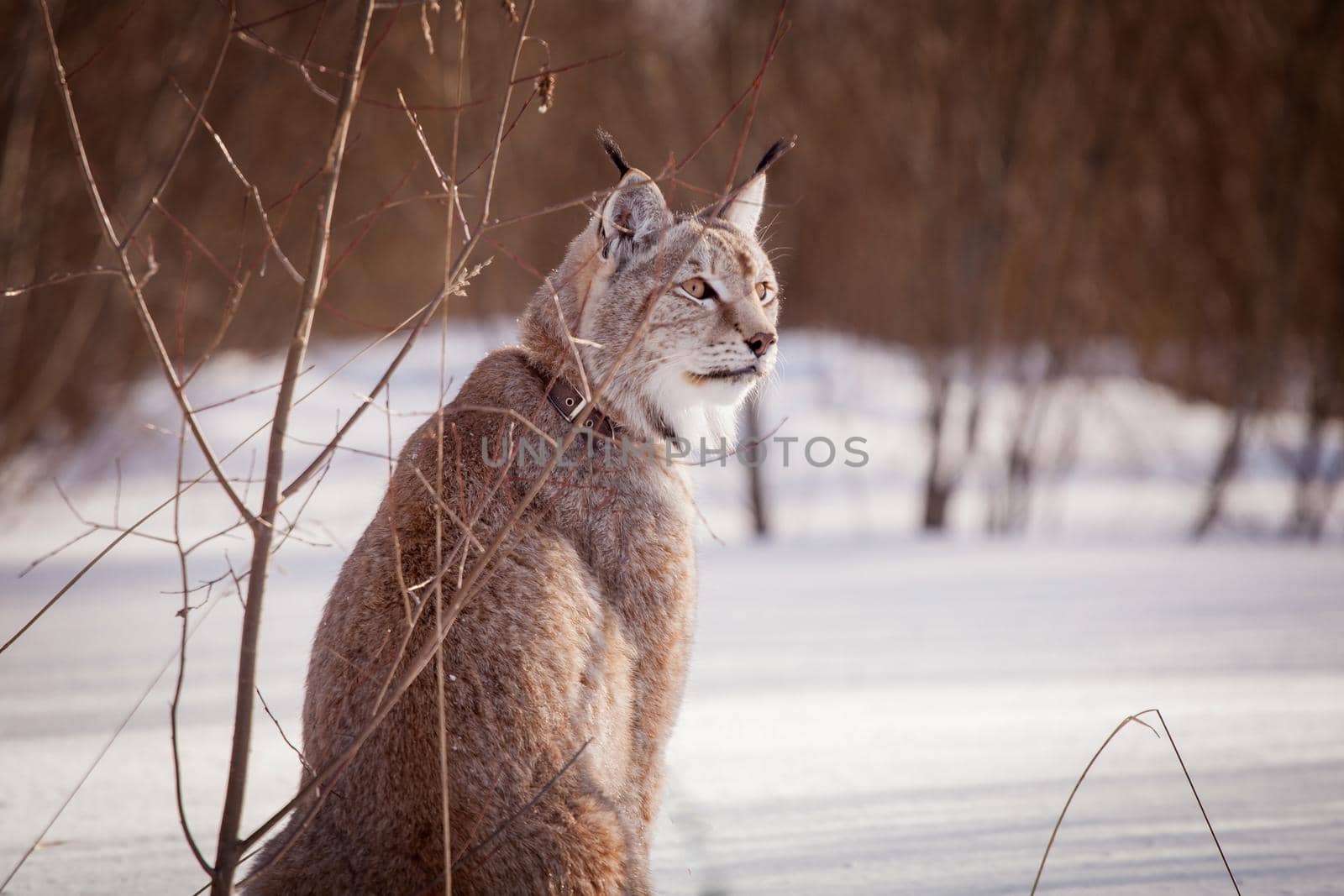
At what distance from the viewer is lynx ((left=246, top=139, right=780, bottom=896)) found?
2.19 m

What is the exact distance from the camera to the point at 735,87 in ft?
31.3

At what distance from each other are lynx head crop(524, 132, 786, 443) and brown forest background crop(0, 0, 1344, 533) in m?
4.97

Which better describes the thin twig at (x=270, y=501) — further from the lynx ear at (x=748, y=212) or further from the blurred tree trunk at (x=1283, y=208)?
the blurred tree trunk at (x=1283, y=208)

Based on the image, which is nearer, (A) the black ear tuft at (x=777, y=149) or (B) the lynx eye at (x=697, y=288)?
(A) the black ear tuft at (x=777, y=149)

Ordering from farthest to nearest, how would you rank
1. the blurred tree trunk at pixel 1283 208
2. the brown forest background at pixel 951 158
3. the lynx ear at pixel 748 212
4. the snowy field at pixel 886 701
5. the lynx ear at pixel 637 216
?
the brown forest background at pixel 951 158
the blurred tree trunk at pixel 1283 208
the lynx ear at pixel 748 212
the lynx ear at pixel 637 216
the snowy field at pixel 886 701

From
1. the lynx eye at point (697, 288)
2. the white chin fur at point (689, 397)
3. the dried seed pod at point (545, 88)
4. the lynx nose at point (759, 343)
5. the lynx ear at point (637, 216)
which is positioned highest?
the lynx ear at point (637, 216)

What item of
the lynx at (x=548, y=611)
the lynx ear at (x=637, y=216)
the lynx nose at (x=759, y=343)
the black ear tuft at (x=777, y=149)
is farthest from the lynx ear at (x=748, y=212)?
the black ear tuft at (x=777, y=149)

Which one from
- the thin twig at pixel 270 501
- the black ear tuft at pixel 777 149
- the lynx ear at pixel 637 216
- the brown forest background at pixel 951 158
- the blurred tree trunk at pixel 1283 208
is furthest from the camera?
the brown forest background at pixel 951 158

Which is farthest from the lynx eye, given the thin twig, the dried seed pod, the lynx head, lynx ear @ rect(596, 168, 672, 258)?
the thin twig

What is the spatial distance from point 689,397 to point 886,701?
2462mm

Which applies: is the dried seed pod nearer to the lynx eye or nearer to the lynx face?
the lynx face

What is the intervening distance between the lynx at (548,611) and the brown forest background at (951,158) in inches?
203

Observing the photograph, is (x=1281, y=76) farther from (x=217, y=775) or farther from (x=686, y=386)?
(x=217, y=775)

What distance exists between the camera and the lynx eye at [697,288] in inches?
127
